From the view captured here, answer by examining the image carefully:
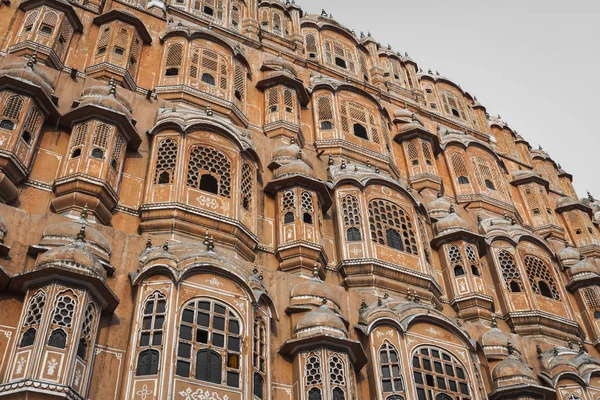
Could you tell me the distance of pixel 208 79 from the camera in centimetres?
2180

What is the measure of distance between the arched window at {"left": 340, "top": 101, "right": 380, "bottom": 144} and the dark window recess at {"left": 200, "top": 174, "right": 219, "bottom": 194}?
7.59 m

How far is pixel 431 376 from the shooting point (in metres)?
15.8

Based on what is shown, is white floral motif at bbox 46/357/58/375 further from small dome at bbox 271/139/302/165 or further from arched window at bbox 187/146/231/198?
small dome at bbox 271/139/302/165

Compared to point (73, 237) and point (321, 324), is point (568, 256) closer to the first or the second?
point (321, 324)

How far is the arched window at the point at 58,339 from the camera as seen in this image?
1141cm

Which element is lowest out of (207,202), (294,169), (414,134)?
(207,202)

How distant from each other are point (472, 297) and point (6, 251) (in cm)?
1311

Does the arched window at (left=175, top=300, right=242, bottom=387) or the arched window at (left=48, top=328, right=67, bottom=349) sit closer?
the arched window at (left=48, top=328, right=67, bottom=349)

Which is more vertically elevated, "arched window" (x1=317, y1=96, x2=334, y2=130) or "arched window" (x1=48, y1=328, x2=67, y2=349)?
"arched window" (x1=317, y1=96, x2=334, y2=130)

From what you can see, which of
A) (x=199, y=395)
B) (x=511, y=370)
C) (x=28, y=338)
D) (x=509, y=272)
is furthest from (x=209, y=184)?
(x=509, y=272)

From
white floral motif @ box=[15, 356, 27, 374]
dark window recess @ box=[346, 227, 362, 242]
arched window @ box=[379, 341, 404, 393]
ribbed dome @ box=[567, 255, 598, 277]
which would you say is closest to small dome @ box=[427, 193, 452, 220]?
dark window recess @ box=[346, 227, 362, 242]

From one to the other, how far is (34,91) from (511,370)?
554 inches

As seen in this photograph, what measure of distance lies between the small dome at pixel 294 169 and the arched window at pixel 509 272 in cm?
749

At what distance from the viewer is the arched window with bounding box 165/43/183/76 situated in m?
21.7
